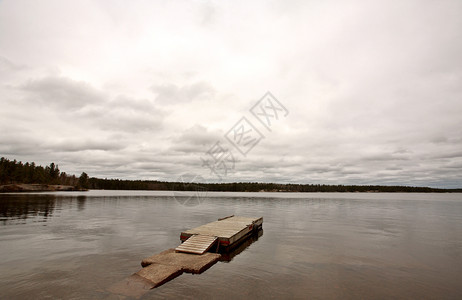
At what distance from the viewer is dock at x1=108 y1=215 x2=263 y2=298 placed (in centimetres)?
1245

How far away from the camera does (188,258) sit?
16391mm

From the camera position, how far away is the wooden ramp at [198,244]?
58.6 feet

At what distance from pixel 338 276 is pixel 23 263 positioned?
19007mm

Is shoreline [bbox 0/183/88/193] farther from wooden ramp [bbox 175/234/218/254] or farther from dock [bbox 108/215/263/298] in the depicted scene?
wooden ramp [bbox 175/234/218/254]

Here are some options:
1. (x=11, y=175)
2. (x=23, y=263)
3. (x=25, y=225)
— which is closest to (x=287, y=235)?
(x=23, y=263)

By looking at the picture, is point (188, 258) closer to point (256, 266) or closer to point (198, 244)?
point (198, 244)

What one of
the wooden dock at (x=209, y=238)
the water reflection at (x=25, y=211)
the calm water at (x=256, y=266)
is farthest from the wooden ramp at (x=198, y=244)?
the water reflection at (x=25, y=211)

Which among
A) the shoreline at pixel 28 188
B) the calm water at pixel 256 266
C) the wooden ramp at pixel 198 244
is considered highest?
the shoreline at pixel 28 188

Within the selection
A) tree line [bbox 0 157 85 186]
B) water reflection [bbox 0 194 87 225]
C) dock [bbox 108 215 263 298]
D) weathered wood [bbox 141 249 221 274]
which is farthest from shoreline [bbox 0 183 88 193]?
weathered wood [bbox 141 249 221 274]

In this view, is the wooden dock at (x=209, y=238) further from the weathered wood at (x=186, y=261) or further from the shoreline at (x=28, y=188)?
the shoreline at (x=28, y=188)

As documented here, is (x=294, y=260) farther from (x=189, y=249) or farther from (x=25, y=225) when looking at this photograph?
(x=25, y=225)

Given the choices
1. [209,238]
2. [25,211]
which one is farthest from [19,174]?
[209,238]

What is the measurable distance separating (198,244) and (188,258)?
8.77 feet

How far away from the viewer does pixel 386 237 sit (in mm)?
28312
